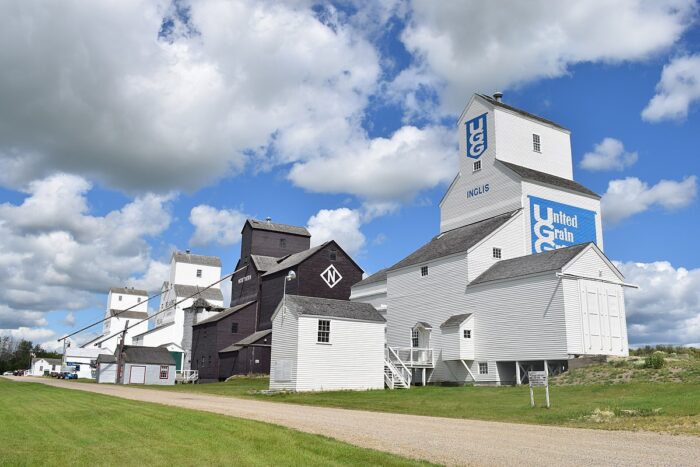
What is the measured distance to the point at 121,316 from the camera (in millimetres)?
104688

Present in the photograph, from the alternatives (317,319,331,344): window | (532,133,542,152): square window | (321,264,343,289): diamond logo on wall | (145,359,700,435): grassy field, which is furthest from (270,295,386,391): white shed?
(321,264,343,289): diamond logo on wall

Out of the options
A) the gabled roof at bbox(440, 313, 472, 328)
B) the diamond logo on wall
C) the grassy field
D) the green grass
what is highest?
the diamond logo on wall

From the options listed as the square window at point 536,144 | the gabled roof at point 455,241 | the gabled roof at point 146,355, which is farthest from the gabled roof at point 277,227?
the square window at point 536,144

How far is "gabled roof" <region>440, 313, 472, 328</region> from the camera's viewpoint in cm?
3451

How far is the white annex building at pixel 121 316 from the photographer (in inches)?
3954

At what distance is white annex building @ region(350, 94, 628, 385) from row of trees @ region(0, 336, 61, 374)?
107 metres

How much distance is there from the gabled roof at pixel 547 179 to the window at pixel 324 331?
16.3 metres

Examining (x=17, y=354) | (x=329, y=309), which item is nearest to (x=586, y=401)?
(x=329, y=309)

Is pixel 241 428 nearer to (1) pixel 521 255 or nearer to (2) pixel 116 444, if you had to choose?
(2) pixel 116 444

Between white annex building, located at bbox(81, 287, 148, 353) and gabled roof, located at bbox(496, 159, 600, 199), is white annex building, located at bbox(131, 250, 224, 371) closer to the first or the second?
white annex building, located at bbox(81, 287, 148, 353)

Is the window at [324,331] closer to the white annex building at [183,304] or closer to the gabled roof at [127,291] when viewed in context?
the white annex building at [183,304]

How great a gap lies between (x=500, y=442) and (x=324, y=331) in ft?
65.8

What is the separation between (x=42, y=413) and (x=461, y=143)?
34.4 meters

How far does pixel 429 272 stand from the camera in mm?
38625
